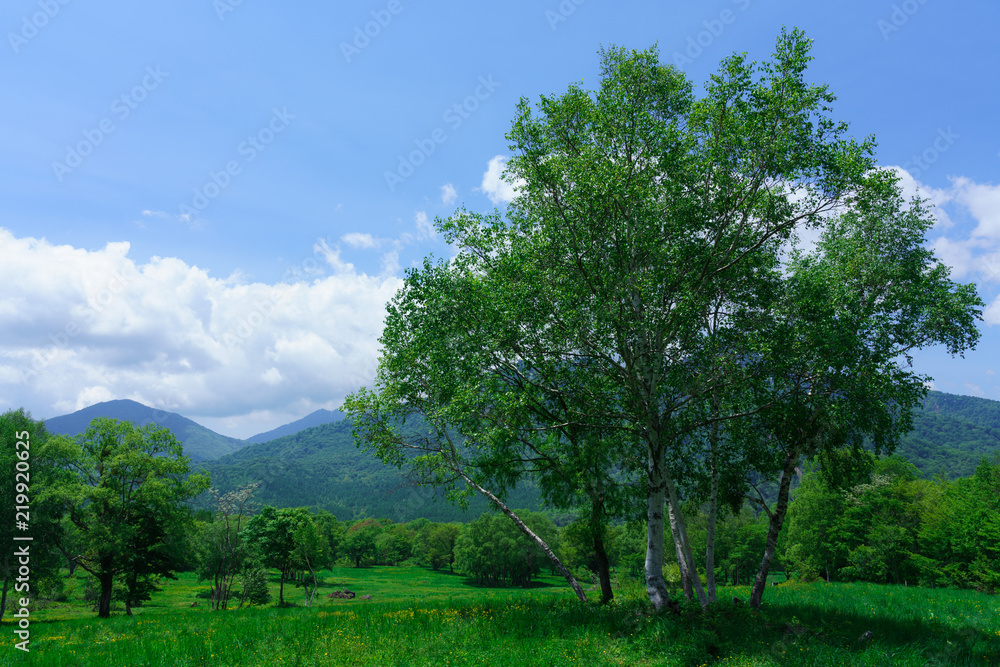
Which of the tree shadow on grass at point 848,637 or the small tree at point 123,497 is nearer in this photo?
the tree shadow on grass at point 848,637

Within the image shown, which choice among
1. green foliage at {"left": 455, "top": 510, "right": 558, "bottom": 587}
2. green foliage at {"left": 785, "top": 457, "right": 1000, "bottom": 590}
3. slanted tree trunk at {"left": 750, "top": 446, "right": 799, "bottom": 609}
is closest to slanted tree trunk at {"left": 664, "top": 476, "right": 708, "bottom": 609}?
slanted tree trunk at {"left": 750, "top": 446, "right": 799, "bottom": 609}

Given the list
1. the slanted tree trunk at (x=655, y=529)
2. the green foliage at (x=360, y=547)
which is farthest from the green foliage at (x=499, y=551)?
the slanted tree trunk at (x=655, y=529)

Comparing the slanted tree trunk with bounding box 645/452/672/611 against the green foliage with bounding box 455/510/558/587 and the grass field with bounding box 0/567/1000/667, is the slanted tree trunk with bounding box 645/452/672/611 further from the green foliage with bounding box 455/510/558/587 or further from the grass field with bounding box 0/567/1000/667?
the green foliage with bounding box 455/510/558/587

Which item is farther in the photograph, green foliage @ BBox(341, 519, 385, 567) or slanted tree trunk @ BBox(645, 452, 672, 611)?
green foliage @ BBox(341, 519, 385, 567)

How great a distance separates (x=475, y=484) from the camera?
19250 millimetres

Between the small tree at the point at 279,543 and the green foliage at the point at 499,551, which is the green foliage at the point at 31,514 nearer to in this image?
the small tree at the point at 279,543

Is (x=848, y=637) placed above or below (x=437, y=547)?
above

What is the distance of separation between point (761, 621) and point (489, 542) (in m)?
107

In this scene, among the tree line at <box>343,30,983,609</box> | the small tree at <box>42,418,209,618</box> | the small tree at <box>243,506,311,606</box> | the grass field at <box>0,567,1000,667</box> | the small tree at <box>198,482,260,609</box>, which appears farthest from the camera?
the small tree at <box>243,506,311,606</box>

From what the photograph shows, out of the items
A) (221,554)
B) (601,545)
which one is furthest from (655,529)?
(221,554)

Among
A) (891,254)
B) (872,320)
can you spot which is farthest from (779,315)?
(891,254)

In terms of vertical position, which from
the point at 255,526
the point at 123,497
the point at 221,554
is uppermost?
the point at 123,497

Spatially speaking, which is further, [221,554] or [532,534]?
[221,554]

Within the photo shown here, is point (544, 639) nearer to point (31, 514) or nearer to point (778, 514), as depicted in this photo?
point (778, 514)
